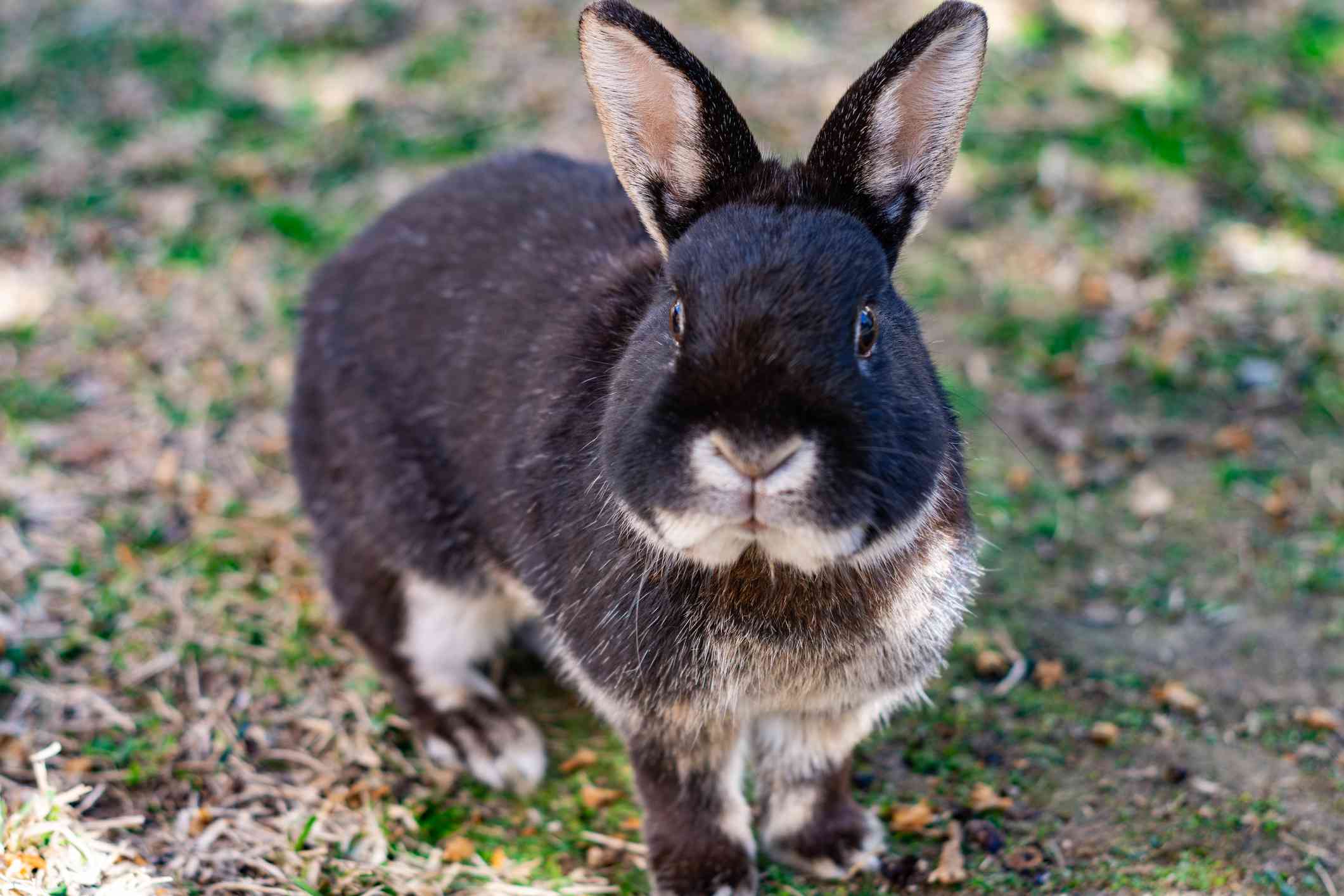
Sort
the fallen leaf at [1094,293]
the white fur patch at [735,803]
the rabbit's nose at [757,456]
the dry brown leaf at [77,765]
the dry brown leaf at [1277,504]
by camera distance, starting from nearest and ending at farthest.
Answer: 1. the rabbit's nose at [757,456]
2. the white fur patch at [735,803]
3. the dry brown leaf at [77,765]
4. the dry brown leaf at [1277,504]
5. the fallen leaf at [1094,293]

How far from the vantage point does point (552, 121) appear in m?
8.38

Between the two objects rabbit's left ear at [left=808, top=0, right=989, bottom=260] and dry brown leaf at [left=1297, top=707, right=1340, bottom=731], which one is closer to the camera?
rabbit's left ear at [left=808, top=0, right=989, bottom=260]

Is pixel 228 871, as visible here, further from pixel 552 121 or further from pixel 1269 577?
pixel 552 121

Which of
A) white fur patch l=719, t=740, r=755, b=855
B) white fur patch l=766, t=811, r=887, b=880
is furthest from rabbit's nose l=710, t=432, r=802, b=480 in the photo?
white fur patch l=766, t=811, r=887, b=880

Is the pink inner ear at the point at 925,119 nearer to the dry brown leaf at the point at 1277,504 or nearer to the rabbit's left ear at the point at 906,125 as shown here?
the rabbit's left ear at the point at 906,125

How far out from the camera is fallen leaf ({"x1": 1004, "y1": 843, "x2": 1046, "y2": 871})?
14.0 ft

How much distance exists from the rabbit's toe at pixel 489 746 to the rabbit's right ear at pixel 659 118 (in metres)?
2.11

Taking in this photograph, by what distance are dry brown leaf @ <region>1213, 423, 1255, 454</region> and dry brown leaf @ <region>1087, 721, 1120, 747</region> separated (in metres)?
2.07

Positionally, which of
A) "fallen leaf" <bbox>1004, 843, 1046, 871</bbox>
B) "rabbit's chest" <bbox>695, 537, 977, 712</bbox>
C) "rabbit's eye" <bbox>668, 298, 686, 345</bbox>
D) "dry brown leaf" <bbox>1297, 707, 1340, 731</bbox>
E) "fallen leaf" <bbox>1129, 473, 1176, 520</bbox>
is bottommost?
"fallen leaf" <bbox>1129, 473, 1176, 520</bbox>

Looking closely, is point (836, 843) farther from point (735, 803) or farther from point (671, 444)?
point (671, 444)

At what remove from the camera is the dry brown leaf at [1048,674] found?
16.6ft

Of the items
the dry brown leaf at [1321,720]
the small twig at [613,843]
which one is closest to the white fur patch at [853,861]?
the small twig at [613,843]

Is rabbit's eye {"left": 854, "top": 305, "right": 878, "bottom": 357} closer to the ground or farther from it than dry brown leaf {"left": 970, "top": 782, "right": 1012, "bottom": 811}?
farther from it

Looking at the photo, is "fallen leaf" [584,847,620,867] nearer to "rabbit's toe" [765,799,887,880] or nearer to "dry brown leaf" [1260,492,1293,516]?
"rabbit's toe" [765,799,887,880]
